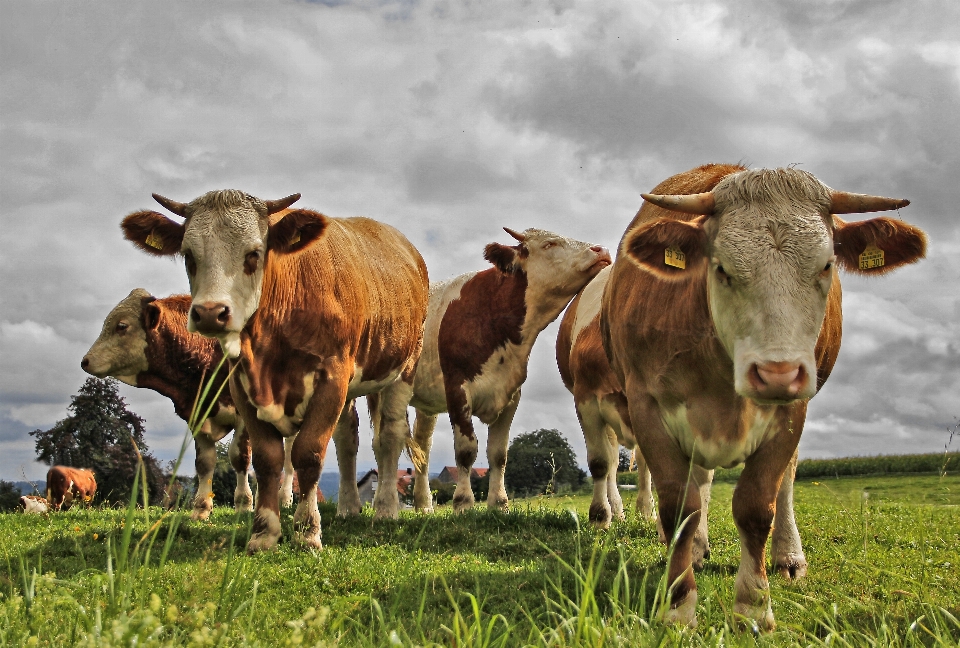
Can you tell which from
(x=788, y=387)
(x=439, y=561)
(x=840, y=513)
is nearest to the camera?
(x=788, y=387)

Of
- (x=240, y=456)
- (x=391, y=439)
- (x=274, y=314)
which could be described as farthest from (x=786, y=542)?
(x=240, y=456)

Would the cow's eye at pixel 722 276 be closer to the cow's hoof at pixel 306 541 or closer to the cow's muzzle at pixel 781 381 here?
the cow's muzzle at pixel 781 381

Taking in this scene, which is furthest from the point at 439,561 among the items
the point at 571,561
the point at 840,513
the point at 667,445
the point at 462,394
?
the point at 840,513

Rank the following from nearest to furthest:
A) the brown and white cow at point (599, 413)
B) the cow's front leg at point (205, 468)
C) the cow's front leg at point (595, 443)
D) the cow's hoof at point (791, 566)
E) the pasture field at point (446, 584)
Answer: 1. the pasture field at point (446, 584)
2. the cow's hoof at point (791, 566)
3. the brown and white cow at point (599, 413)
4. the cow's front leg at point (595, 443)
5. the cow's front leg at point (205, 468)

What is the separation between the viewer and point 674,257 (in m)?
5.15

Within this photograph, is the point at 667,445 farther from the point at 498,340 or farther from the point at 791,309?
the point at 498,340

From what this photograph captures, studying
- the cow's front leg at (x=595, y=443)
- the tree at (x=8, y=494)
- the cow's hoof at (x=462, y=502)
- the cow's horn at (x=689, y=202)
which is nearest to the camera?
the cow's horn at (x=689, y=202)

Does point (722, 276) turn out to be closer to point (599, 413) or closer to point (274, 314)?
point (274, 314)

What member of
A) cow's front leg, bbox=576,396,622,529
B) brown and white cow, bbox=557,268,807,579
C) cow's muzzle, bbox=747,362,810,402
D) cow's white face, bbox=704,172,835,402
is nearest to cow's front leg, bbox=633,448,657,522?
brown and white cow, bbox=557,268,807,579

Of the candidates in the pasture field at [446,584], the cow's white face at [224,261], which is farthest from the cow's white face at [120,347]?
the cow's white face at [224,261]

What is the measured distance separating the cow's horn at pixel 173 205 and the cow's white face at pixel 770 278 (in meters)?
4.57

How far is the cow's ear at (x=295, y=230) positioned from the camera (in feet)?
24.1

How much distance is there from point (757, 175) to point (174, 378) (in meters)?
9.65

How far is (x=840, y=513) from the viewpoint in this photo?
11148 millimetres
